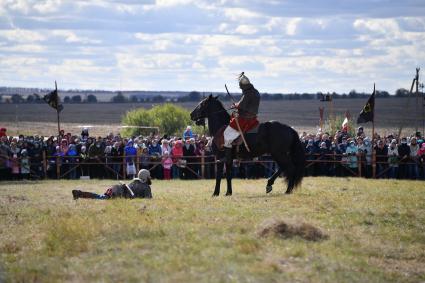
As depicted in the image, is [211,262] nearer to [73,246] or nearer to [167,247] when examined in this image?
[167,247]

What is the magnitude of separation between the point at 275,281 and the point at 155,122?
3901 cm

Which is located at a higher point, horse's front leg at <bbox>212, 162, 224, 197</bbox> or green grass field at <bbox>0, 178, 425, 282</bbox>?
horse's front leg at <bbox>212, 162, 224, 197</bbox>

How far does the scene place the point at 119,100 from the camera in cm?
16975

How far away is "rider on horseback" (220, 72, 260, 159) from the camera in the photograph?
19828 millimetres

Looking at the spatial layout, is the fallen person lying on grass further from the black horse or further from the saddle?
the saddle

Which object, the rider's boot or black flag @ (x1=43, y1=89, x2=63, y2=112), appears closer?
the rider's boot

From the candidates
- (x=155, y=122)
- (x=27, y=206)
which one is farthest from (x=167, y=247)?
(x=155, y=122)

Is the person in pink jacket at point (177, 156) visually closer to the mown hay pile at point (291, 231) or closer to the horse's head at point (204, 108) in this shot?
the horse's head at point (204, 108)

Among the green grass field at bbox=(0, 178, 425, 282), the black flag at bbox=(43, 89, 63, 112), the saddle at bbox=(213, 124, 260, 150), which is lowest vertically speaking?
the green grass field at bbox=(0, 178, 425, 282)

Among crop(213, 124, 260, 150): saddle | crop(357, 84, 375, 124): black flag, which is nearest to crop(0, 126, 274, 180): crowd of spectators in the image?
crop(357, 84, 375, 124): black flag

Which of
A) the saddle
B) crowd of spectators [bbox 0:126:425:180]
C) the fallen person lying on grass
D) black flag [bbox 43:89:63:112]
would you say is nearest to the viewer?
the fallen person lying on grass

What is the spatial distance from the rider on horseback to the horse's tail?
4.14 ft

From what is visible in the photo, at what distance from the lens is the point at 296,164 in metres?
20.5

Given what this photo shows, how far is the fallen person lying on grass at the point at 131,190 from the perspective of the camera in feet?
61.2
